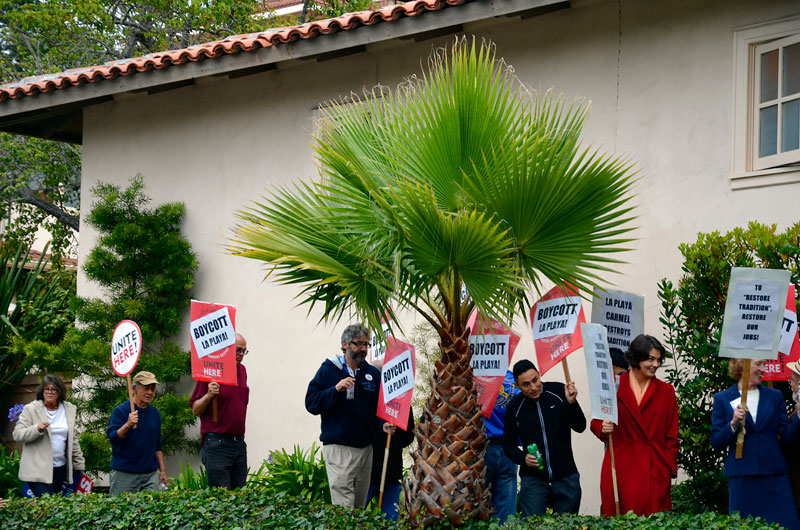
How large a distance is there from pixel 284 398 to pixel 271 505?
4.62 m

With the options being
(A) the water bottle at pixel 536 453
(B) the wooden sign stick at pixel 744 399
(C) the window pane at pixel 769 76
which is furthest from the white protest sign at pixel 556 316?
(C) the window pane at pixel 769 76

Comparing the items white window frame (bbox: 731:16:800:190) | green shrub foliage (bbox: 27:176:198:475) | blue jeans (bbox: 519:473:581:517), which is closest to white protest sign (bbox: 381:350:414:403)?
blue jeans (bbox: 519:473:581:517)

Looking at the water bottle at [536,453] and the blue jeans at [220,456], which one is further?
the blue jeans at [220,456]

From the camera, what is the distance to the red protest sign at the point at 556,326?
7.81 metres

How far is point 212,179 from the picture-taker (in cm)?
1357

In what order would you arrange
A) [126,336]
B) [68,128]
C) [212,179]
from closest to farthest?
[126,336] → [212,179] → [68,128]

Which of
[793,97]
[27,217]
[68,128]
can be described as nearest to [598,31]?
[793,97]

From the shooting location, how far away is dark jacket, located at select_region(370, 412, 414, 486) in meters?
8.92

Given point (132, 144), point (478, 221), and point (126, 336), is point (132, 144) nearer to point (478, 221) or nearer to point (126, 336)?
point (126, 336)

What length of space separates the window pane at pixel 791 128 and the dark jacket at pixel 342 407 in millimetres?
4558

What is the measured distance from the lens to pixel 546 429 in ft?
26.5

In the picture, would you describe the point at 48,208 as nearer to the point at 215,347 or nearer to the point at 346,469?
the point at 215,347

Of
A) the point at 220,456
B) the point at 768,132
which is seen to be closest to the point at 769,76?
the point at 768,132

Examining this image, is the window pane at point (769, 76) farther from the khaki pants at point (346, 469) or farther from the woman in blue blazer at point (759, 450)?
the khaki pants at point (346, 469)
